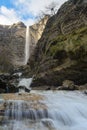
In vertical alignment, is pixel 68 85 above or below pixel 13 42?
below

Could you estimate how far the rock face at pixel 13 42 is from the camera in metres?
66.9

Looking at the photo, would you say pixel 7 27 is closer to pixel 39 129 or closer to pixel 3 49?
pixel 3 49

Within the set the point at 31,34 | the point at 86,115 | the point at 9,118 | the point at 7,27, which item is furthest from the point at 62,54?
the point at 7,27

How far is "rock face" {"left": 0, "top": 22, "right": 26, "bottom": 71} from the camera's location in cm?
6688

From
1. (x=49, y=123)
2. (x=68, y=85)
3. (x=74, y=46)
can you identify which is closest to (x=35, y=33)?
(x=74, y=46)

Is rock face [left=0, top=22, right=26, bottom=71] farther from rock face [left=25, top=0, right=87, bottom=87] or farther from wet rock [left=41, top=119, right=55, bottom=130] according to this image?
wet rock [left=41, top=119, right=55, bottom=130]

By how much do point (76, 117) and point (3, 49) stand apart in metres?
55.5

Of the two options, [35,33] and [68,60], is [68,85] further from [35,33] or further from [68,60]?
[35,33]

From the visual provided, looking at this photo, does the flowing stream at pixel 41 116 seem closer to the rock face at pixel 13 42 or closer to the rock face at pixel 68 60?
the rock face at pixel 68 60

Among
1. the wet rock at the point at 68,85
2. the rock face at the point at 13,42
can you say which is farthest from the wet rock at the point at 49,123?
the rock face at the point at 13,42

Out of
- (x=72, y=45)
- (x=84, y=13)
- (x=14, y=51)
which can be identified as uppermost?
(x=84, y=13)

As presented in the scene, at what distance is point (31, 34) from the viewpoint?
74.4 meters

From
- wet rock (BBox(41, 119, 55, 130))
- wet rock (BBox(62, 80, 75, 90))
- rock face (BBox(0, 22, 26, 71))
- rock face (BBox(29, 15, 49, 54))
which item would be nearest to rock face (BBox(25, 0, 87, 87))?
wet rock (BBox(62, 80, 75, 90))

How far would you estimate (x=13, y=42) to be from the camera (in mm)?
71875
